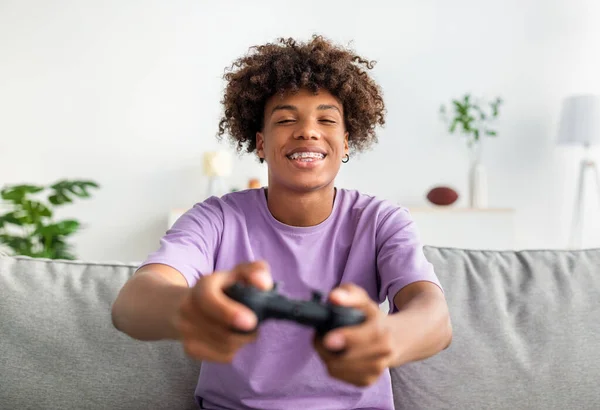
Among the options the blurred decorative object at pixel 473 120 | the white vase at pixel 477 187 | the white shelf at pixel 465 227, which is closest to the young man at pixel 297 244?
the white shelf at pixel 465 227

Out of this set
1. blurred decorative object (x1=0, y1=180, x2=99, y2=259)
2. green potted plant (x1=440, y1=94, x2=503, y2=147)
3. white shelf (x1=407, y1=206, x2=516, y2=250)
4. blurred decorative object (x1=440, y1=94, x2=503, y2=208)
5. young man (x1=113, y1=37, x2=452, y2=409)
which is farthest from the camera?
green potted plant (x1=440, y1=94, x2=503, y2=147)

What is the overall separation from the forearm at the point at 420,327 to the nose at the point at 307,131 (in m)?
0.40

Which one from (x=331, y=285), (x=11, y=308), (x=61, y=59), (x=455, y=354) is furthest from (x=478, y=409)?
(x=61, y=59)

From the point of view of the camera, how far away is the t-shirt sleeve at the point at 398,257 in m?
1.15

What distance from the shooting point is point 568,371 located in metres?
1.33

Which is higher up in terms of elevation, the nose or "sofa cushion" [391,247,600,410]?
the nose

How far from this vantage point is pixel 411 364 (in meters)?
1.38

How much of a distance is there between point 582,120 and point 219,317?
4.15 metres

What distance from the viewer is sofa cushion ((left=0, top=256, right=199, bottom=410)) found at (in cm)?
133

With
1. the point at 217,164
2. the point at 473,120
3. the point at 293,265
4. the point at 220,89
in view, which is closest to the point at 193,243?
the point at 293,265

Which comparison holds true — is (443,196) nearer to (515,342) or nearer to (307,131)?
(515,342)

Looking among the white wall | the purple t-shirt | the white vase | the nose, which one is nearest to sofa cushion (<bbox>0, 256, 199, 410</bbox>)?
the purple t-shirt

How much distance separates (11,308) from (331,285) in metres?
0.66

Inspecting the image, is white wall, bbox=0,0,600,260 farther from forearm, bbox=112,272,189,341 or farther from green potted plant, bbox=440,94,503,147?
forearm, bbox=112,272,189,341
